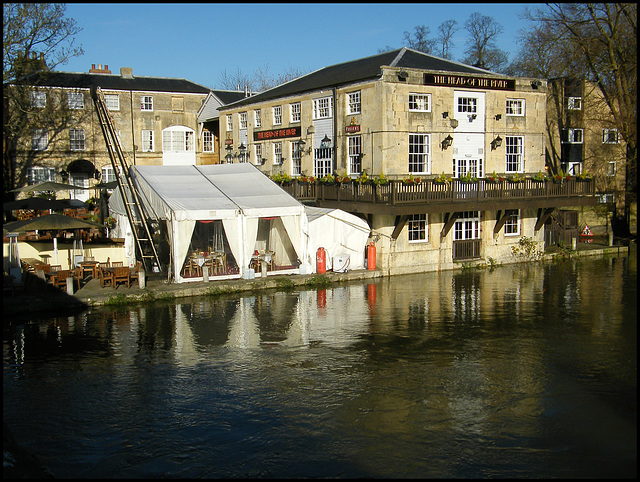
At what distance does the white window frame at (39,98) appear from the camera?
39.2 m

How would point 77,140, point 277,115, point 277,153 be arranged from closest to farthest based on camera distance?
point 277,115
point 277,153
point 77,140

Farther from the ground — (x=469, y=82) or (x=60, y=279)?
(x=469, y=82)

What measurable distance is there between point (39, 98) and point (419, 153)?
26.8m

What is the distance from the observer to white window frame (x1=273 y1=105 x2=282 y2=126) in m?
32.5

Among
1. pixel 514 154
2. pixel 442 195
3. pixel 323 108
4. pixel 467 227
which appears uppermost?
pixel 323 108

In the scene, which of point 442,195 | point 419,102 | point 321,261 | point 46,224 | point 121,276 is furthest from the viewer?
point 419,102

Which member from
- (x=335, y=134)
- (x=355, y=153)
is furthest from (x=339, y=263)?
(x=335, y=134)

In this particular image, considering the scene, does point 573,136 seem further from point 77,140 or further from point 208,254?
point 77,140

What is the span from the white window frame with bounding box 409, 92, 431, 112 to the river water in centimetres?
998

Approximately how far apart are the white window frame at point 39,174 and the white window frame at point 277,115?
1695 centimetres

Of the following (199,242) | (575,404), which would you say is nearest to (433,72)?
(199,242)

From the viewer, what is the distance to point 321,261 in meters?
23.4

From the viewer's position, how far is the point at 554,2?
33906 millimetres

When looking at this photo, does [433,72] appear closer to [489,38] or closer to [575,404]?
[575,404]
